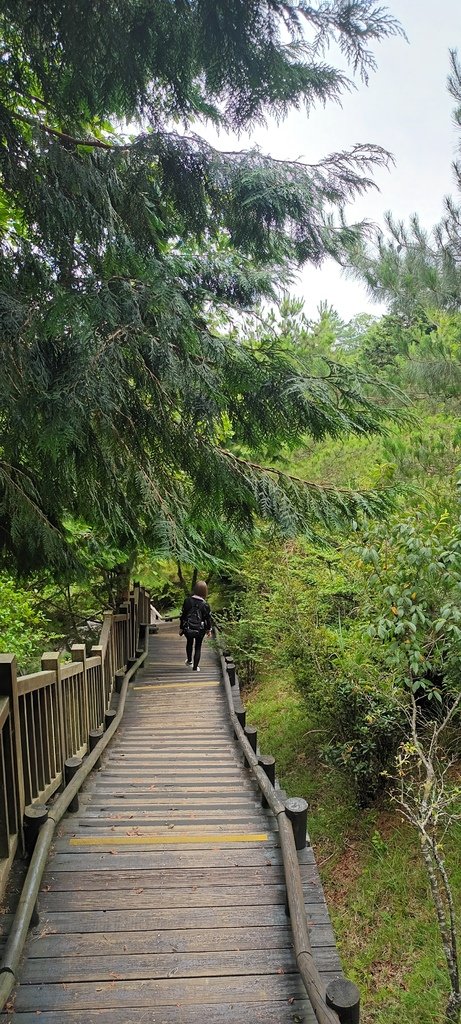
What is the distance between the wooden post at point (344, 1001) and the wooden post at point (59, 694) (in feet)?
8.88

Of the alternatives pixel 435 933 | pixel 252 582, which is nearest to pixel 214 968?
pixel 435 933

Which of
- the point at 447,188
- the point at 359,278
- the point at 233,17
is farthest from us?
the point at 359,278

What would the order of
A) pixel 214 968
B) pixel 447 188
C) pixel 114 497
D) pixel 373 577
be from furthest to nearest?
pixel 447 188, pixel 373 577, pixel 114 497, pixel 214 968

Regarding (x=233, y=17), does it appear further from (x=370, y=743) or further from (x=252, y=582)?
(x=252, y=582)

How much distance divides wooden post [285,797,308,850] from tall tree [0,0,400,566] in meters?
1.84

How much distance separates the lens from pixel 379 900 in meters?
5.62

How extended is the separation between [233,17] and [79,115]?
108 centimetres

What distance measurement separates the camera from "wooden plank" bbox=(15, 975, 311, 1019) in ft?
7.75

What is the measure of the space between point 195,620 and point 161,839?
5757mm

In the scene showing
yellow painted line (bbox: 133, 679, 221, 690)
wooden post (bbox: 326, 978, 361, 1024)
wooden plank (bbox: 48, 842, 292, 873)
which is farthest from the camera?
yellow painted line (bbox: 133, 679, 221, 690)

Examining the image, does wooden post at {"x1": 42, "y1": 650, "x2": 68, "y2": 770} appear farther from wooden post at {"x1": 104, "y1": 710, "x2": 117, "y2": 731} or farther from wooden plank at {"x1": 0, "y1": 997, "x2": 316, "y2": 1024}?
wooden plank at {"x1": 0, "y1": 997, "x2": 316, "y2": 1024}

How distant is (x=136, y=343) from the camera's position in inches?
113

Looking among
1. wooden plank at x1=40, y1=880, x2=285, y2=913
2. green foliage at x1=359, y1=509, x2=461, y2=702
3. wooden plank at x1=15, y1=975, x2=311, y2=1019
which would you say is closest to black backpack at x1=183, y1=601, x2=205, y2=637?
→ green foliage at x1=359, y1=509, x2=461, y2=702

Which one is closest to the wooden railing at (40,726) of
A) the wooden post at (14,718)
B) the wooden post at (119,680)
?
the wooden post at (14,718)
